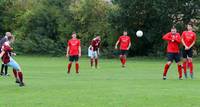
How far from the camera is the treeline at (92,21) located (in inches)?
1917

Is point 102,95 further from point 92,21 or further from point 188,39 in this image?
point 92,21

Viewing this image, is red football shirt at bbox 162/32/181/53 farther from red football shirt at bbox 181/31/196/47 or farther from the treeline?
the treeline

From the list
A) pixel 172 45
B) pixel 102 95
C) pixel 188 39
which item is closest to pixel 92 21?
pixel 188 39

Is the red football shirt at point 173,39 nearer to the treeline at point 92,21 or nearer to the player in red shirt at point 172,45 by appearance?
the player in red shirt at point 172,45

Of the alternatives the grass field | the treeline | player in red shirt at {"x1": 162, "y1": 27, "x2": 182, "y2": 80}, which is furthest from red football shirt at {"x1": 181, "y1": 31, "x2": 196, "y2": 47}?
the treeline

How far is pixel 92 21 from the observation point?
56750 mm

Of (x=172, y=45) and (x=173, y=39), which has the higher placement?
(x=173, y=39)

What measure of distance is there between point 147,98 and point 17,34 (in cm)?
4849

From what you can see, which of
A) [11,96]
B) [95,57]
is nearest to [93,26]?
[95,57]

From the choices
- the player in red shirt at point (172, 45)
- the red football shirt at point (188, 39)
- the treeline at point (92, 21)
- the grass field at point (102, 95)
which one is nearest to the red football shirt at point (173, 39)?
the player in red shirt at point (172, 45)

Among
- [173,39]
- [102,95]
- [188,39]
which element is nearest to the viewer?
[102,95]

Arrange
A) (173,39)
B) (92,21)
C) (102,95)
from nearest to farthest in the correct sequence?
(102,95) < (173,39) < (92,21)

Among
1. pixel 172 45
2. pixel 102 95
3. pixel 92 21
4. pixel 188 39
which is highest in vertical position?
pixel 92 21

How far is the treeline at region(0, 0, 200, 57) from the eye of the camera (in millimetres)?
48688
